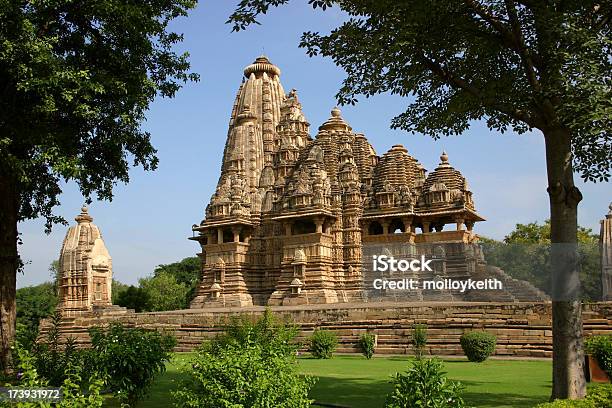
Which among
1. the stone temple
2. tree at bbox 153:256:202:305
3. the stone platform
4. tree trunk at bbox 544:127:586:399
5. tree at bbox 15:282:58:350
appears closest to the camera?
tree trunk at bbox 544:127:586:399

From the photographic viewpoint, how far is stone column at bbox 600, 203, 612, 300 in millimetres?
22516

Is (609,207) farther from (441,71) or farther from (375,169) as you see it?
(441,71)

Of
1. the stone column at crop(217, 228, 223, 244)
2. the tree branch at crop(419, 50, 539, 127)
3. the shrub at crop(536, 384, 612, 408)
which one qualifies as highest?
the tree branch at crop(419, 50, 539, 127)

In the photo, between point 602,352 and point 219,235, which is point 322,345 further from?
point 219,235

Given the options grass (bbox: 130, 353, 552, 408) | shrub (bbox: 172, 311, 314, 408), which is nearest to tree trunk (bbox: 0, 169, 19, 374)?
grass (bbox: 130, 353, 552, 408)

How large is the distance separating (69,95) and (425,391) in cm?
840

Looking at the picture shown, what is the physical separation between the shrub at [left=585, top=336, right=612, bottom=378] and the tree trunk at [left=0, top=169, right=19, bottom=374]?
39.3ft

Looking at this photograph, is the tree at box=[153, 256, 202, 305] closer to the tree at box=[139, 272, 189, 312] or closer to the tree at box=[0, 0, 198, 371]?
the tree at box=[139, 272, 189, 312]

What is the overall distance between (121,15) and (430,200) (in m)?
26.6

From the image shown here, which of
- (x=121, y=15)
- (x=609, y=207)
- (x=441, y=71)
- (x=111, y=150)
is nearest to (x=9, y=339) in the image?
(x=111, y=150)

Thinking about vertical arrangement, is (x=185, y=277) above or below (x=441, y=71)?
below

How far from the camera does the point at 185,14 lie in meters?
14.4

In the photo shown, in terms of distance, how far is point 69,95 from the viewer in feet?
38.2

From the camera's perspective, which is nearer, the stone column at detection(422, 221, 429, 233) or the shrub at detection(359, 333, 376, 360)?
the shrub at detection(359, 333, 376, 360)
